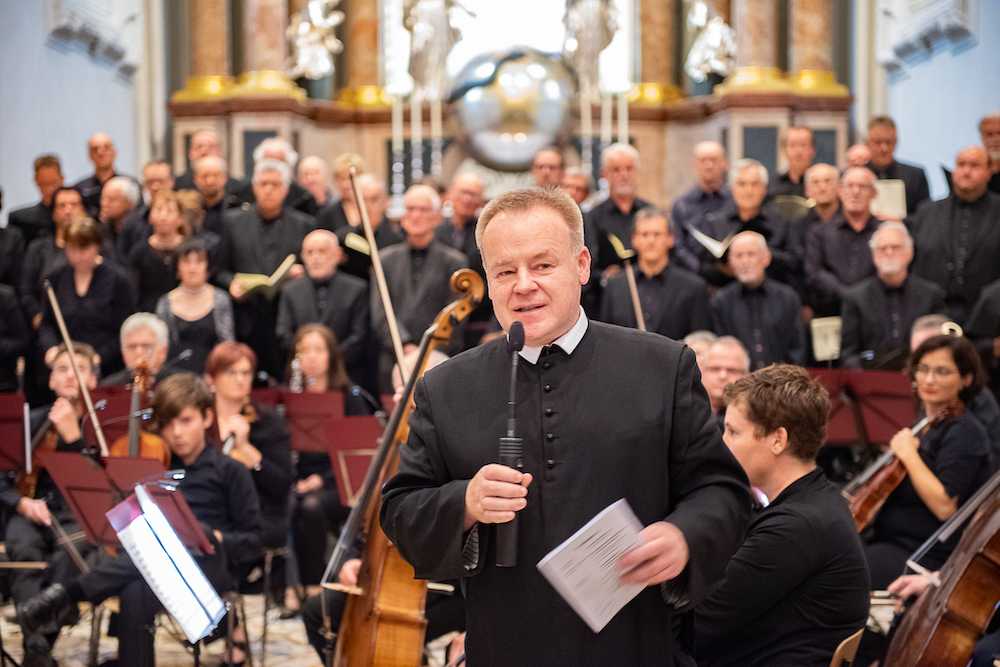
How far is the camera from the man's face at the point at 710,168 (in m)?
7.11

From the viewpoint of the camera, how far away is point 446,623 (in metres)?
3.60

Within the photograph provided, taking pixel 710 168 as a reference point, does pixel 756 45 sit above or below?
above

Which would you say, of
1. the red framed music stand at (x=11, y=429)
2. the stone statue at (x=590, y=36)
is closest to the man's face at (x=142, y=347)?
the red framed music stand at (x=11, y=429)

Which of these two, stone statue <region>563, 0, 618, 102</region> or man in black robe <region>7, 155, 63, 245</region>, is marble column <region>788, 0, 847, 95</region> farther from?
man in black robe <region>7, 155, 63, 245</region>

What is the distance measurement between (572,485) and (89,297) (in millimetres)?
4316

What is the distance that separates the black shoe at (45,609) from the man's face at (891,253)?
151 inches

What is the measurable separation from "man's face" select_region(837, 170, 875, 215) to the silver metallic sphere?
374 cm

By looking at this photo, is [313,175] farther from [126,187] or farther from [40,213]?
[40,213]

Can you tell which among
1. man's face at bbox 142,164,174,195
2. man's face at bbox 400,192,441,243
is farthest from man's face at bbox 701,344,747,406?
man's face at bbox 142,164,174,195

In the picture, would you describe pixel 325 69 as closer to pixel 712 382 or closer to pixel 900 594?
pixel 712 382

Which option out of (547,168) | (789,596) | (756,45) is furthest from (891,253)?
(756,45)

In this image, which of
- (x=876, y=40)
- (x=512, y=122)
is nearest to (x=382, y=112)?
(x=512, y=122)

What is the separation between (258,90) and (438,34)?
1.73 meters

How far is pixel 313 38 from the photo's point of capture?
10.4m
